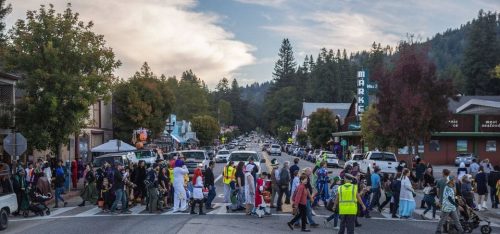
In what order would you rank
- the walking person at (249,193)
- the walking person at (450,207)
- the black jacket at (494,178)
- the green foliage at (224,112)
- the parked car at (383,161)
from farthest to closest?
1. the green foliage at (224,112)
2. the parked car at (383,161)
3. the black jacket at (494,178)
4. the walking person at (249,193)
5. the walking person at (450,207)

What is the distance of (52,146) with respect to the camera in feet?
103

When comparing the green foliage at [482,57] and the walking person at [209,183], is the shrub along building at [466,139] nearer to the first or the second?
the walking person at [209,183]

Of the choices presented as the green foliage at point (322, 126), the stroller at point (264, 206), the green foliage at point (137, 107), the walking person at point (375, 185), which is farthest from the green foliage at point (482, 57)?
the stroller at point (264, 206)

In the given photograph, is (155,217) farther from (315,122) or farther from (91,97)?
(315,122)

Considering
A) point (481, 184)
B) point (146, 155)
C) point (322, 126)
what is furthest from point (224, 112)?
point (481, 184)

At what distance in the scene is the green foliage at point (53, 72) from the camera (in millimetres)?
29703

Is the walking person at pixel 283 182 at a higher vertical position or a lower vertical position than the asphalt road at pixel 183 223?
higher

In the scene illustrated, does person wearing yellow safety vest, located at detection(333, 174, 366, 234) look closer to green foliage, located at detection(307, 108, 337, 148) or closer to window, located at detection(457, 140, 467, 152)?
window, located at detection(457, 140, 467, 152)

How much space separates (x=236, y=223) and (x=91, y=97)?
15.7m

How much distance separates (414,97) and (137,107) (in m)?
32.5

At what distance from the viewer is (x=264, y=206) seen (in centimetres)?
1908

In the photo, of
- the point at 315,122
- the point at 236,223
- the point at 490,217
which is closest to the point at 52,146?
the point at 236,223

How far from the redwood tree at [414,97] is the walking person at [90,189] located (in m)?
17.7

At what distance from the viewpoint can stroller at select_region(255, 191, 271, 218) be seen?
18812 mm
